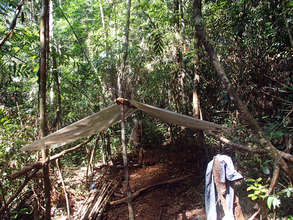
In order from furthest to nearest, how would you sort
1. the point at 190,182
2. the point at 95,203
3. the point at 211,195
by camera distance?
the point at 190,182
the point at 95,203
the point at 211,195

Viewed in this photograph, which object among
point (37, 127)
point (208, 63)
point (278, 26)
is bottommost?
point (37, 127)

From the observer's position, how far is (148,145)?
607 cm

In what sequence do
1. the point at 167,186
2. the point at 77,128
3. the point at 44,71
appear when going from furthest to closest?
the point at 167,186 → the point at 77,128 → the point at 44,71

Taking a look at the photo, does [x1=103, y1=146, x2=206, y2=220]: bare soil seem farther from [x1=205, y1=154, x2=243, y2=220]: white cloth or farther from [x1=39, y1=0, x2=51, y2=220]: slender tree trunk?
[x1=39, y1=0, x2=51, y2=220]: slender tree trunk

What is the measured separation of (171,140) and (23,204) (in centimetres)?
369

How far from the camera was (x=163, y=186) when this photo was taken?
173 inches

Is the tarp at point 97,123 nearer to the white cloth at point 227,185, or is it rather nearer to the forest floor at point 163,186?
the white cloth at point 227,185

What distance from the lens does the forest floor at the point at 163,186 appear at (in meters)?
3.64

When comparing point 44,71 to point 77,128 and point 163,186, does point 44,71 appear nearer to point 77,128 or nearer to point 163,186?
point 77,128

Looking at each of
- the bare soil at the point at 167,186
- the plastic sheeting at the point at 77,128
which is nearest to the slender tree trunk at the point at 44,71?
the plastic sheeting at the point at 77,128

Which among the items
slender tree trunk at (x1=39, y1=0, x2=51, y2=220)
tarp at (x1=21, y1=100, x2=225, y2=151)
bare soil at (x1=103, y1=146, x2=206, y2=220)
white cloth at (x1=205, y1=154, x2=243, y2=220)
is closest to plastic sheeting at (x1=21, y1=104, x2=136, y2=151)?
tarp at (x1=21, y1=100, x2=225, y2=151)

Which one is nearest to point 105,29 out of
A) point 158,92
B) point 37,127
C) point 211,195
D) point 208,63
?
point 158,92


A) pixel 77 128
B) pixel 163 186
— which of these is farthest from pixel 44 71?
pixel 163 186

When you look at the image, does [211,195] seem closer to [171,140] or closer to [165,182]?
[165,182]
